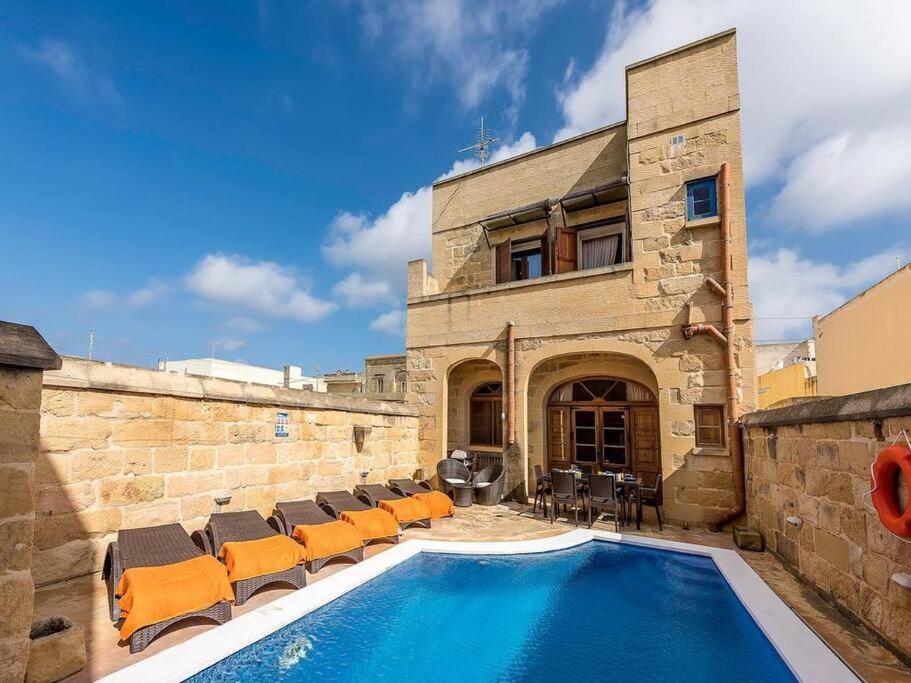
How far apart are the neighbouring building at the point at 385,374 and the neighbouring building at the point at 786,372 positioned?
18.9 metres

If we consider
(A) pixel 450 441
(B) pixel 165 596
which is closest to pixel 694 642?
(B) pixel 165 596

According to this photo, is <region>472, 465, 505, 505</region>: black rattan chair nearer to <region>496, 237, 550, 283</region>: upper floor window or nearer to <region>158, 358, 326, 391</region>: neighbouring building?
<region>496, 237, 550, 283</region>: upper floor window

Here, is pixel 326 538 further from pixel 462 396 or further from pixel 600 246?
pixel 600 246

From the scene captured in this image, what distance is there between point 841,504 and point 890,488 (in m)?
1.22

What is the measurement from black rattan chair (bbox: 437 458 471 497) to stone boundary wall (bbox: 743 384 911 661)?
633 centimetres

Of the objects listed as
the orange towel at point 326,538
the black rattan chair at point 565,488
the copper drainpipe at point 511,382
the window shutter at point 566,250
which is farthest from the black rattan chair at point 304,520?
the window shutter at point 566,250

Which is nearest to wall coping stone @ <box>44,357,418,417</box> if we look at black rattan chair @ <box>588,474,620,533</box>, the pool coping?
the pool coping

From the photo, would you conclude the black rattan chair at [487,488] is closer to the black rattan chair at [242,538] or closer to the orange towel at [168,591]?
the black rattan chair at [242,538]

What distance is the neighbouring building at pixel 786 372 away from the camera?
17.2 meters

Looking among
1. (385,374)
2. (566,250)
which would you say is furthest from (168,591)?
(385,374)

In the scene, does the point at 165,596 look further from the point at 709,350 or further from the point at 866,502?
the point at 709,350

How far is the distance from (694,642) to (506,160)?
11.7 meters

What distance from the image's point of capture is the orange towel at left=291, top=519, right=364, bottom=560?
5852 millimetres

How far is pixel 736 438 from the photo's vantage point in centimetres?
806
